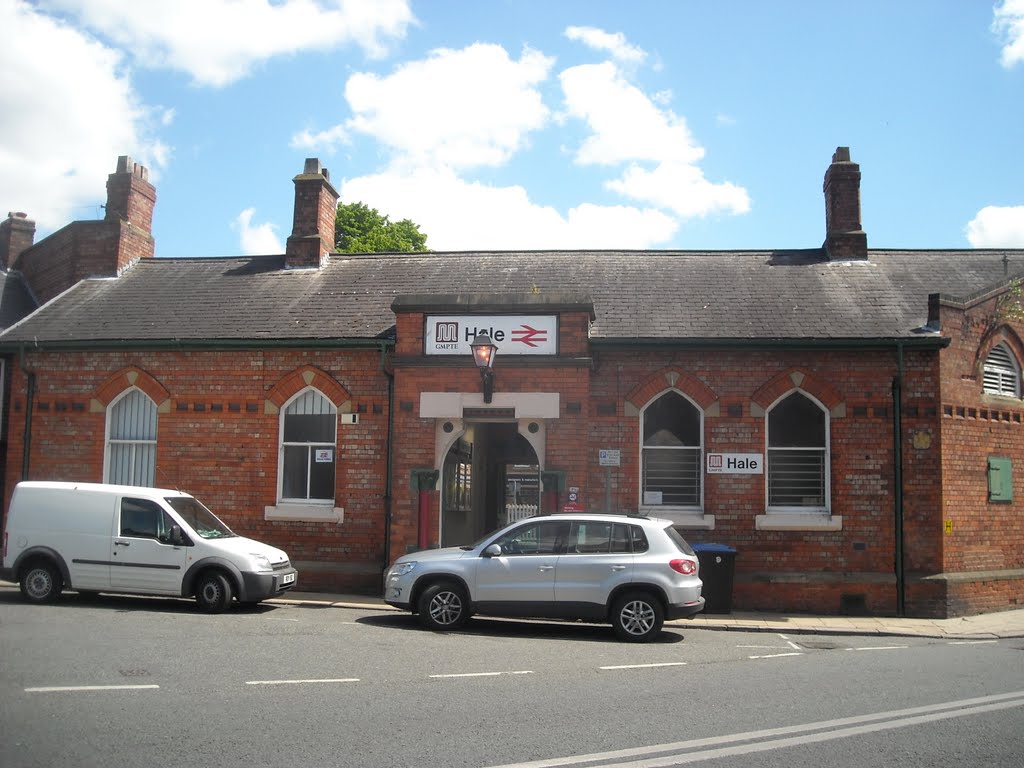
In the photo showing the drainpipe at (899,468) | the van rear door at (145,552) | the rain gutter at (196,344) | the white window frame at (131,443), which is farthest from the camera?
the white window frame at (131,443)

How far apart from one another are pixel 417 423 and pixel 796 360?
21.2 ft

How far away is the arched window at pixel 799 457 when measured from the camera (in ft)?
49.3

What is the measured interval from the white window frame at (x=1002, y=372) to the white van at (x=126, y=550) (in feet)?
40.4

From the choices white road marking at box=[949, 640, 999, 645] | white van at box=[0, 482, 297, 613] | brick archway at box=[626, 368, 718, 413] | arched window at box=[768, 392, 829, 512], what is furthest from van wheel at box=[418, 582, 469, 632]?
white road marking at box=[949, 640, 999, 645]

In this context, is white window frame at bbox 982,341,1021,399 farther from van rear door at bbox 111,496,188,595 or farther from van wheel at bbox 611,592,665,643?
van rear door at bbox 111,496,188,595

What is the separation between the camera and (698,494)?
49.6 ft

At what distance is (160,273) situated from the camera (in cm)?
1934

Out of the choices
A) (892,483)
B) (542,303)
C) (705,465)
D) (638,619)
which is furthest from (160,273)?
(892,483)

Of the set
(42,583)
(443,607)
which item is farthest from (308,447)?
(443,607)

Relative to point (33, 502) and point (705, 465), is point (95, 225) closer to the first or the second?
point (33, 502)

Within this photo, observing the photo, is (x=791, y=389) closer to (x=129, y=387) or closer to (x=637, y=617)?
(x=637, y=617)

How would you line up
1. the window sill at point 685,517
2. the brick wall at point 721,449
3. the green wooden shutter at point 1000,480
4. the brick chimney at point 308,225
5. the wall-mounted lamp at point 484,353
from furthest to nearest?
1. the brick chimney at point 308,225
2. the green wooden shutter at point 1000,480
3. the window sill at point 685,517
4. the brick wall at point 721,449
5. the wall-mounted lamp at point 484,353

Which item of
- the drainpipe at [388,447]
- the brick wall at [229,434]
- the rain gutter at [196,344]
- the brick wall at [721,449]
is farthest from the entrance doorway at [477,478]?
the rain gutter at [196,344]

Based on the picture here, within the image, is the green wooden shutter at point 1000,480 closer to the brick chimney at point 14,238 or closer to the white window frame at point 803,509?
the white window frame at point 803,509
